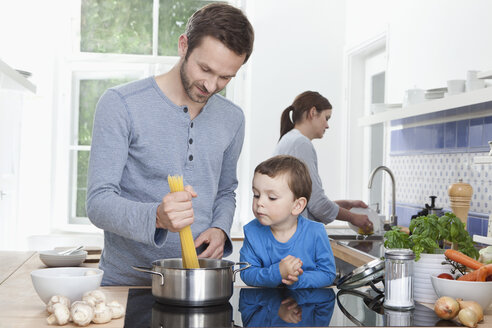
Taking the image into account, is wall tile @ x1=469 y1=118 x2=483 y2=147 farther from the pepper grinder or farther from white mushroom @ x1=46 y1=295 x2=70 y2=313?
white mushroom @ x1=46 y1=295 x2=70 y2=313

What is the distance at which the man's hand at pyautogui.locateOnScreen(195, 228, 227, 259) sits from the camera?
167cm

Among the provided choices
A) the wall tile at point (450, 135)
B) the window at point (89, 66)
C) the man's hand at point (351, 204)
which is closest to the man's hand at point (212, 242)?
the wall tile at point (450, 135)

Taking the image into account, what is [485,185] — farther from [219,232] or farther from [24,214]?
[24,214]

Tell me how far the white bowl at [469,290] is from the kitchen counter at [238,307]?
0.15ft

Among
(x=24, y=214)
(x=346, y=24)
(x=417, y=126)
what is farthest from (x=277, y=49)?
(x=24, y=214)

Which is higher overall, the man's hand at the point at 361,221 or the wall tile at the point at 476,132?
the wall tile at the point at 476,132

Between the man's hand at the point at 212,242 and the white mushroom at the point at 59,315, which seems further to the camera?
the man's hand at the point at 212,242

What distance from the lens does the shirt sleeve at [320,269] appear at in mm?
1682

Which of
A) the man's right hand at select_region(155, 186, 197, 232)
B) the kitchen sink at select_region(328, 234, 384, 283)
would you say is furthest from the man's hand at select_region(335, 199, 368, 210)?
the man's right hand at select_region(155, 186, 197, 232)

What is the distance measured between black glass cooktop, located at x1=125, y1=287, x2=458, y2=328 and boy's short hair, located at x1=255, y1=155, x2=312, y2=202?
0.36m

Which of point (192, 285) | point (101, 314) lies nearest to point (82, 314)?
point (101, 314)

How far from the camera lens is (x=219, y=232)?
173cm

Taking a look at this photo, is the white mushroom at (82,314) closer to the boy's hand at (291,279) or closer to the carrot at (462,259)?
the boy's hand at (291,279)

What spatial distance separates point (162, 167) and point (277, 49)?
3.47 m
